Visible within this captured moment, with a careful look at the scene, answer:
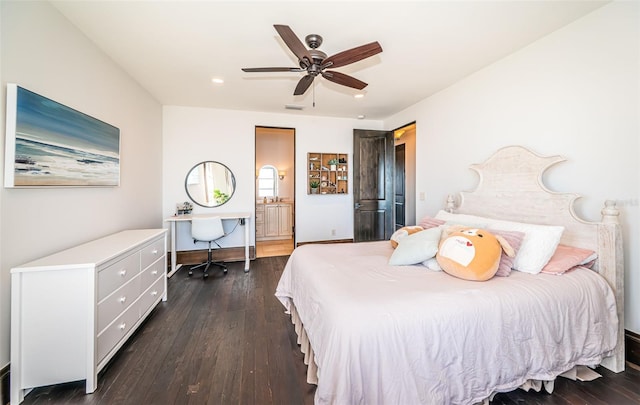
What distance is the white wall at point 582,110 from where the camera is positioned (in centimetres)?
181

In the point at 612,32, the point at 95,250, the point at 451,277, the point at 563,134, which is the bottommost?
the point at 451,277

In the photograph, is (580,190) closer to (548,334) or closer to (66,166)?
(548,334)

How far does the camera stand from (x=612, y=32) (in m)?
1.87

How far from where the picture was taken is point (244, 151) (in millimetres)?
4473

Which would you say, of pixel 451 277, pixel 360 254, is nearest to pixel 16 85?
pixel 360 254

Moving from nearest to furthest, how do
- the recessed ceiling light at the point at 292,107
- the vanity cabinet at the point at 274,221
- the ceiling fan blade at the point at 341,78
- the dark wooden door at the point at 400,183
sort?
the ceiling fan blade at the point at 341,78, the recessed ceiling light at the point at 292,107, the dark wooden door at the point at 400,183, the vanity cabinet at the point at 274,221

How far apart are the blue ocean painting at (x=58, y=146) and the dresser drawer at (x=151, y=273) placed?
0.91 meters

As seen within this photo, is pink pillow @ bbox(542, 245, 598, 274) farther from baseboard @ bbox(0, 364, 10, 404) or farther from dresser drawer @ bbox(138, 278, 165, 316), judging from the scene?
baseboard @ bbox(0, 364, 10, 404)

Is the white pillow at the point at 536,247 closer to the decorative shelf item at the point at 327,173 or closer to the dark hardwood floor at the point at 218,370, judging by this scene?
the dark hardwood floor at the point at 218,370

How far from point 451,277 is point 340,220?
340cm

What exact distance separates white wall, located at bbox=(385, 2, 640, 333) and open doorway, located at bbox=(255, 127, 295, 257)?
4402 millimetres

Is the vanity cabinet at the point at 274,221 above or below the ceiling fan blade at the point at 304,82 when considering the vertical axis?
below

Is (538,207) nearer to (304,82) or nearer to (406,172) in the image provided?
(304,82)

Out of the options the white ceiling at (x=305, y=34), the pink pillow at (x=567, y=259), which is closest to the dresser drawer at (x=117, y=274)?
the white ceiling at (x=305, y=34)
